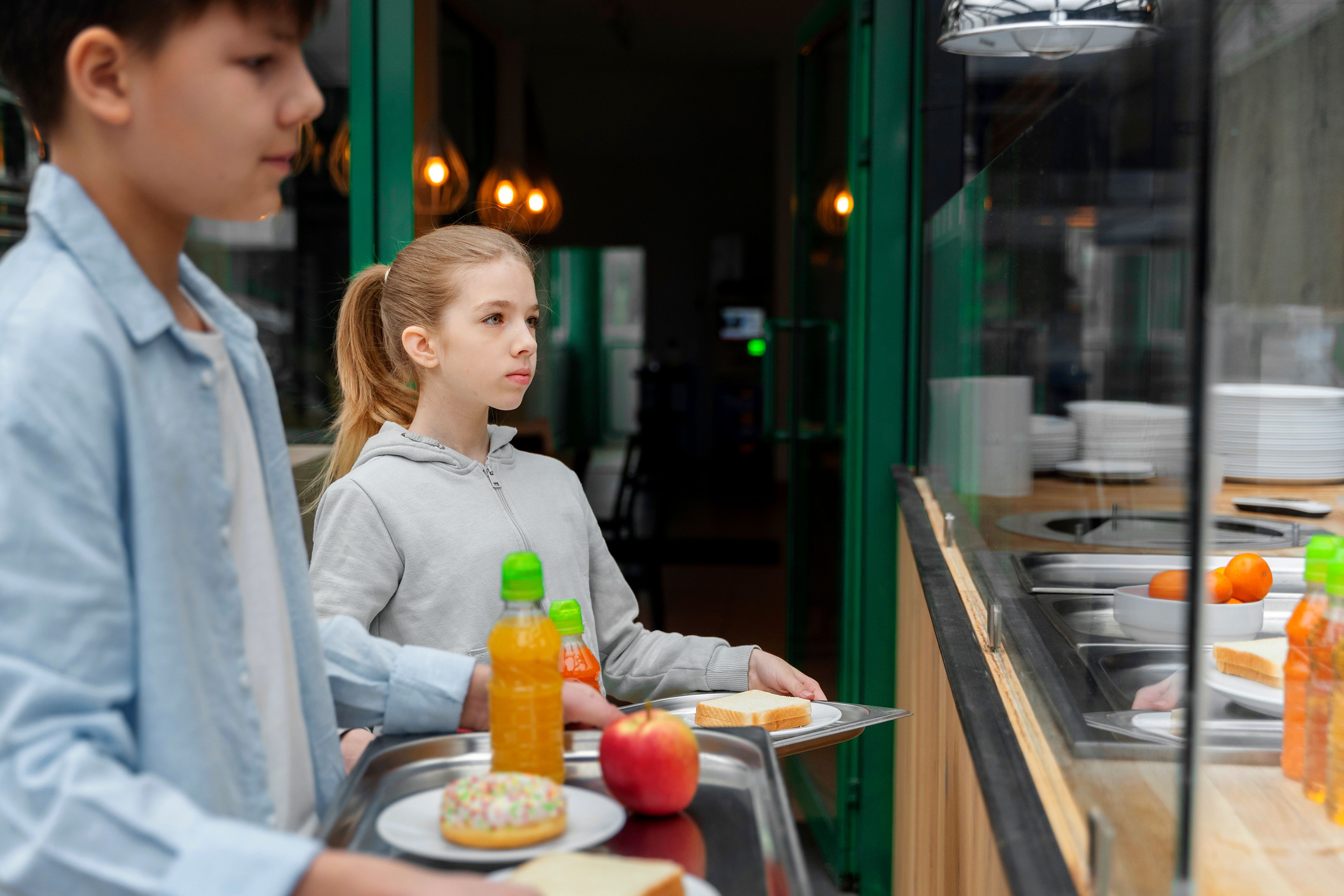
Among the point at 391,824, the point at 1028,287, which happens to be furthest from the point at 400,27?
the point at 391,824

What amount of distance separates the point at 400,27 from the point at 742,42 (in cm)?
640

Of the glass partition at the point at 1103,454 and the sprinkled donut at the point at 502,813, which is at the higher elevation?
the glass partition at the point at 1103,454

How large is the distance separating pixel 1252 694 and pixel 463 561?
38.4 inches

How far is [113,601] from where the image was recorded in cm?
67

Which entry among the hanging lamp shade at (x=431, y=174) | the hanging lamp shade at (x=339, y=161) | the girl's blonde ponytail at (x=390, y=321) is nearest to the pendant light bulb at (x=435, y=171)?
the hanging lamp shade at (x=431, y=174)

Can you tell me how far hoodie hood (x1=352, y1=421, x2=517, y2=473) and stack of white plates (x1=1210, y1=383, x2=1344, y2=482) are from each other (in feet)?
3.61

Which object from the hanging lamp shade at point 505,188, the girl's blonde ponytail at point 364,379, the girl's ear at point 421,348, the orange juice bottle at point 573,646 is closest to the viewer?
the orange juice bottle at point 573,646

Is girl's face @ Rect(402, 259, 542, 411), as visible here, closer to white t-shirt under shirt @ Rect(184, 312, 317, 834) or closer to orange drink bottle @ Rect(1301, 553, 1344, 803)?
white t-shirt under shirt @ Rect(184, 312, 317, 834)

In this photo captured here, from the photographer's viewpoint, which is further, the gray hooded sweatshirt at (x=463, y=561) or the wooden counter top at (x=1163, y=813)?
the gray hooded sweatshirt at (x=463, y=561)

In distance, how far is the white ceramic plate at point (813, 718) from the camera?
1.22 m

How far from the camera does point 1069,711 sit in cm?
105

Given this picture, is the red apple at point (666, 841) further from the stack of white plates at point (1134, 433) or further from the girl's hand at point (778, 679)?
the girl's hand at point (778, 679)

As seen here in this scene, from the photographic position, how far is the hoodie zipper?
1.66 metres

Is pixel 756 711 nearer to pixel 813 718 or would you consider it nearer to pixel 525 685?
pixel 813 718
